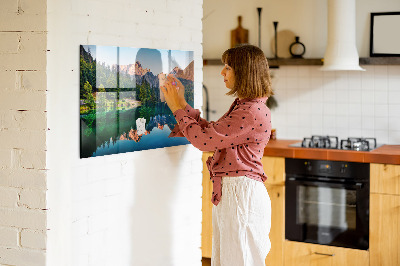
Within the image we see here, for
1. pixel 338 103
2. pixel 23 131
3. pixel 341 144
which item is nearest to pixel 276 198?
pixel 341 144

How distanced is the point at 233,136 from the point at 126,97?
53 centimetres

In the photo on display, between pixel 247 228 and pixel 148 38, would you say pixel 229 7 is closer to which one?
pixel 148 38

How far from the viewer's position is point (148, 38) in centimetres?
285

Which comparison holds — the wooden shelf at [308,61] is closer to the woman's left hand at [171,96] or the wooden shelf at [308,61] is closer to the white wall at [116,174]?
the white wall at [116,174]

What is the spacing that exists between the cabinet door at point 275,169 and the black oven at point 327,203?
40 mm

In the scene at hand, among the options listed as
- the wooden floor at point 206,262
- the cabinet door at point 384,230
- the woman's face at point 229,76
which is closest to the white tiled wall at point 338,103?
the cabinet door at point 384,230

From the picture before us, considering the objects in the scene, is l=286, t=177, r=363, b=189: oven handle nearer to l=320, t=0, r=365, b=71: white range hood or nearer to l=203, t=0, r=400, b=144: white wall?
l=203, t=0, r=400, b=144: white wall

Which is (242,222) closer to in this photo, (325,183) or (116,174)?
(116,174)

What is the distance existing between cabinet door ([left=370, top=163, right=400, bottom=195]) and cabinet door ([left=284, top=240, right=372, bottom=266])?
1.55ft

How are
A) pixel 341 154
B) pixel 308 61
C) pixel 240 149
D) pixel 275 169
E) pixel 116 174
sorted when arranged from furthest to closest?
pixel 308 61
pixel 275 169
pixel 341 154
pixel 240 149
pixel 116 174

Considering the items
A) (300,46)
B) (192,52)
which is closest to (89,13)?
(192,52)

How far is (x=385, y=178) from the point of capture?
4.04 metres

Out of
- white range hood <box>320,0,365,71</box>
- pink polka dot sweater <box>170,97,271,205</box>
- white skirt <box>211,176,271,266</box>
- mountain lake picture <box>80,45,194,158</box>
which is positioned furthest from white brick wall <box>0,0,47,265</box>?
white range hood <box>320,0,365,71</box>

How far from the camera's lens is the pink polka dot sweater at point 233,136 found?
2721mm
